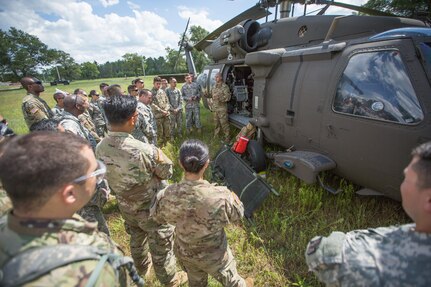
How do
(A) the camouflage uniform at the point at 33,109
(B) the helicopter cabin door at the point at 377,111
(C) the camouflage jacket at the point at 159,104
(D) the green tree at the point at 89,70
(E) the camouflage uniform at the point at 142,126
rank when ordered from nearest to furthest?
1. (B) the helicopter cabin door at the point at 377,111
2. (E) the camouflage uniform at the point at 142,126
3. (A) the camouflage uniform at the point at 33,109
4. (C) the camouflage jacket at the point at 159,104
5. (D) the green tree at the point at 89,70

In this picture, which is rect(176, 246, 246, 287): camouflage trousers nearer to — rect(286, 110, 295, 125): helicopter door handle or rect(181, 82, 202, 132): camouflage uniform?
rect(286, 110, 295, 125): helicopter door handle

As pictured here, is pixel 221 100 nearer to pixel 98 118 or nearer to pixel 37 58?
pixel 98 118

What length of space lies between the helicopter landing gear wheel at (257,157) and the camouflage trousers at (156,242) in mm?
2233

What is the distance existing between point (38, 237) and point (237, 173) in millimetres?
3395

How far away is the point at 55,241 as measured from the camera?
2.90 feet

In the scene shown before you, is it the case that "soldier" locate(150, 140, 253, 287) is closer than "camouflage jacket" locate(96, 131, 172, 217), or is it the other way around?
"soldier" locate(150, 140, 253, 287)

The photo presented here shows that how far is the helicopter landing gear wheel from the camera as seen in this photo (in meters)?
4.28

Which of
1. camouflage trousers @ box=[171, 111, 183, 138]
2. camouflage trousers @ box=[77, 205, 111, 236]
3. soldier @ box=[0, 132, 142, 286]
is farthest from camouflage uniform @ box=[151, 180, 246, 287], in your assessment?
camouflage trousers @ box=[171, 111, 183, 138]

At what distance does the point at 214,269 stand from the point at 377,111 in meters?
2.24

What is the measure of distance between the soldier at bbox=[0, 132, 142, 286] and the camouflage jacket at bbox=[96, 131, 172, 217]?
3.47ft

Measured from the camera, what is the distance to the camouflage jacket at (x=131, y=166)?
6.70 feet

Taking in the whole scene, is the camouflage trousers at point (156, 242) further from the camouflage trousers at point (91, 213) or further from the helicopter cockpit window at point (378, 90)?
the helicopter cockpit window at point (378, 90)

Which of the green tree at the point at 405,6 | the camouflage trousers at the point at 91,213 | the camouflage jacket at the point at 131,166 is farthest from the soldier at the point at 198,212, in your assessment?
the green tree at the point at 405,6

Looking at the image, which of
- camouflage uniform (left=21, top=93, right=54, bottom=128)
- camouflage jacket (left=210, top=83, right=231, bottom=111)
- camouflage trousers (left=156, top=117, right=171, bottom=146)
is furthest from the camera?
camouflage trousers (left=156, top=117, right=171, bottom=146)
